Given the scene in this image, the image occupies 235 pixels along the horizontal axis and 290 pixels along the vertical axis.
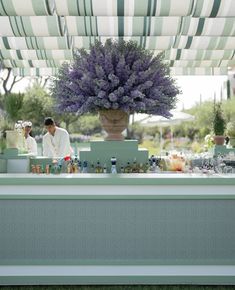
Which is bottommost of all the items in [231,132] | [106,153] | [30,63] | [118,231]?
[118,231]

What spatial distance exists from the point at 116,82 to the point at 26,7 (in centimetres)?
137

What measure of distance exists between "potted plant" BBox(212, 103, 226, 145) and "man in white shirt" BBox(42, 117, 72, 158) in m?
1.69

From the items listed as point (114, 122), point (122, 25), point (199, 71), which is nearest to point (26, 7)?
point (122, 25)

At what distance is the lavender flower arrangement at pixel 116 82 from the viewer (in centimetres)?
421

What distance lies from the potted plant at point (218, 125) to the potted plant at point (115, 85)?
1.45 metres

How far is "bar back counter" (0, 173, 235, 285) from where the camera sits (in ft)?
12.9

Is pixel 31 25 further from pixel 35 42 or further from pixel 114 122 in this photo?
pixel 114 122

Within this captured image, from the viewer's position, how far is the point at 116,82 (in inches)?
164

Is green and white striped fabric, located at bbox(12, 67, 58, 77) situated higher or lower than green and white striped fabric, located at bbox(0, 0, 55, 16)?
lower

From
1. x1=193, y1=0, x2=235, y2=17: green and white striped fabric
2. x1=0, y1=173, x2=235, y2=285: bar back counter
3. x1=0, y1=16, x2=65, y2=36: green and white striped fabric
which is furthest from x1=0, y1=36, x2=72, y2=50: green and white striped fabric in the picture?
x1=0, y1=173, x2=235, y2=285: bar back counter

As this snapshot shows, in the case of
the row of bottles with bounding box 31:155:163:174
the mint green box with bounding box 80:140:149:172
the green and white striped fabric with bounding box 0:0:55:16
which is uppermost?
the green and white striped fabric with bounding box 0:0:55:16

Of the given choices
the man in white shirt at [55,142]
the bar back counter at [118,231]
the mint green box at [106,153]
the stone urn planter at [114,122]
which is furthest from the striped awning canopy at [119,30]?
the bar back counter at [118,231]

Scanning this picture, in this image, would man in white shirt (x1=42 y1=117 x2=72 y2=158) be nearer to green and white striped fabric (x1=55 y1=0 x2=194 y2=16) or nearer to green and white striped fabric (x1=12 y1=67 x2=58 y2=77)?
green and white striped fabric (x1=12 y1=67 x2=58 y2=77)

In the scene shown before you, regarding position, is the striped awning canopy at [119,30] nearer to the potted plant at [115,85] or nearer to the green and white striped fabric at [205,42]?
the green and white striped fabric at [205,42]
